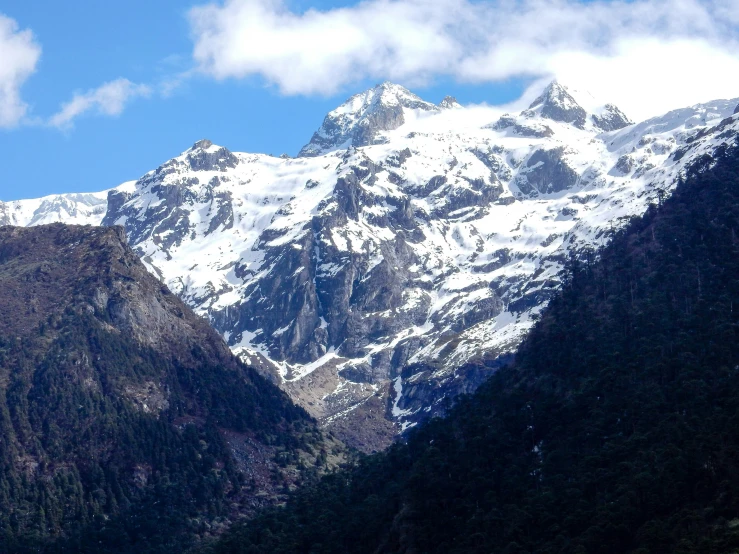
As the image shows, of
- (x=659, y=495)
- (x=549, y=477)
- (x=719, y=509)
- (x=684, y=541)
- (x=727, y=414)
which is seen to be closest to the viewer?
(x=684, y=541)

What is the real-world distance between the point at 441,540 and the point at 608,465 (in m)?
30.2

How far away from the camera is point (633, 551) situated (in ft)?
502

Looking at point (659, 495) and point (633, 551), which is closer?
point (633, 551)

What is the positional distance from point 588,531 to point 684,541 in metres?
21.1

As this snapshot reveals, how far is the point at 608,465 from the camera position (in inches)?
7515

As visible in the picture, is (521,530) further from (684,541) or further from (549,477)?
(684,541)

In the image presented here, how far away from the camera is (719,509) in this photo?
15688 cm

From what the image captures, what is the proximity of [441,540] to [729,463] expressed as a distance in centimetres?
5129

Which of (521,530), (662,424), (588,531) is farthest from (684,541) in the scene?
(662,424)

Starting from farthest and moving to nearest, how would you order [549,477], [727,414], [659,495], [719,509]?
[549,477]
[727,414]
[659,495]
[719,509]

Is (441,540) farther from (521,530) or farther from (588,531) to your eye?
(588,531)

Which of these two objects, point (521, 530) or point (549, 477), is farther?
point (549, 477)

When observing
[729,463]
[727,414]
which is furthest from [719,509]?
[727,414]

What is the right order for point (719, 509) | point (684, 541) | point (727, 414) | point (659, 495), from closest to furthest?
point (684, 541)
point (719, 509)
point (659, 495)
point (727, 414)
